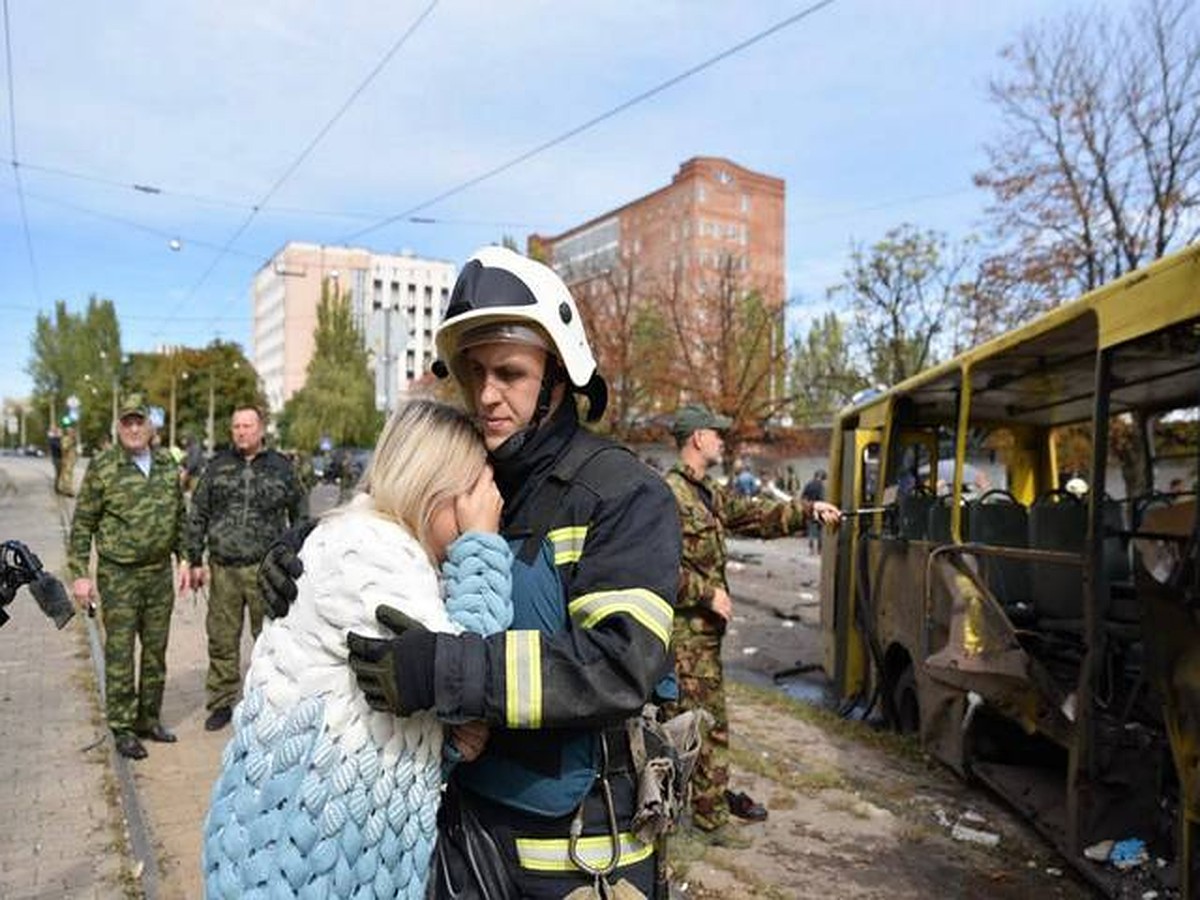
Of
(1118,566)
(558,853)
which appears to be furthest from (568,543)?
(1118,566)

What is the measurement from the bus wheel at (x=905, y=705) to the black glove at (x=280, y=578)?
5.61 m

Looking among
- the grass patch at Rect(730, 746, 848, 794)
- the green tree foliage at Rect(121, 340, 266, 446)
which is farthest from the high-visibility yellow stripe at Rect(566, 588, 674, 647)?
the green tree foliage at Rect(121, 340, 266, 446)

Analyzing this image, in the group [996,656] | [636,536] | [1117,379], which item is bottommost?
[996,656]

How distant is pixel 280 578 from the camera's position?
72.5 inches

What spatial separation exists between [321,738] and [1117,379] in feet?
18.5

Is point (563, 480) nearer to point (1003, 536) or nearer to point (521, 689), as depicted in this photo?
point (521, 689)

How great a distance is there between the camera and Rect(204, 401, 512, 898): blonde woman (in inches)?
67.2

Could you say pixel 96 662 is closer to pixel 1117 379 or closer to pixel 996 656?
pixel 996 656

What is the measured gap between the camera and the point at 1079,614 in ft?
21.8

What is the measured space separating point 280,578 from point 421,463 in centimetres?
33

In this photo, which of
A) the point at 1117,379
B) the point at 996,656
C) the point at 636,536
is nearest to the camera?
the point at 636,536

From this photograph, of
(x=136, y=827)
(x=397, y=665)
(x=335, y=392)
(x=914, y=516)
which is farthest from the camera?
(x=335, y=392)

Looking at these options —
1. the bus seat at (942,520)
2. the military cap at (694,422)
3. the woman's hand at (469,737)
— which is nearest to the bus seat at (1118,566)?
the bus seat at (942,520)

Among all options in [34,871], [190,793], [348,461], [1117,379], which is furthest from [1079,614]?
[348,461]
